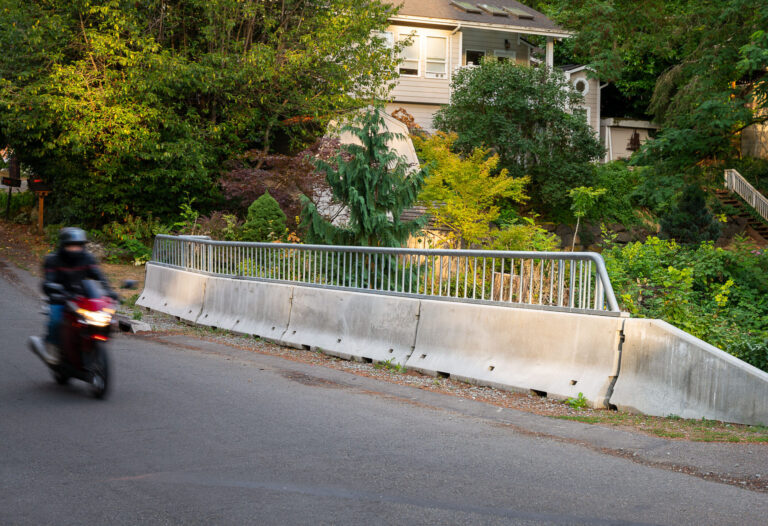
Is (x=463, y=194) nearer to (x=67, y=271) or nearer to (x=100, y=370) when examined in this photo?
(x=67, y=271)

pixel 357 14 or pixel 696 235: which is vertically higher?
pixel 357 14

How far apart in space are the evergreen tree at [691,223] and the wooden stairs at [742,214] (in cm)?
989

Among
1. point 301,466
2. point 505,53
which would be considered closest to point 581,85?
point 505,53

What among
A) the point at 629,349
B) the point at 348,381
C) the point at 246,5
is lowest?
the point at 348,381

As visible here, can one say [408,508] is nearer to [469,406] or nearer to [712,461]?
[712,461]

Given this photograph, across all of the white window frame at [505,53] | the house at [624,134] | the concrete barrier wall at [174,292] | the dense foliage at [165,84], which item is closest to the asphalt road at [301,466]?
the concrete barrier wall at [174,292]

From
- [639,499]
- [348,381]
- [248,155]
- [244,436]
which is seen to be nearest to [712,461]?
[639,499]

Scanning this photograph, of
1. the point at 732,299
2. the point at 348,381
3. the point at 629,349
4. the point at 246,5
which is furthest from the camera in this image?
the point at 246,5

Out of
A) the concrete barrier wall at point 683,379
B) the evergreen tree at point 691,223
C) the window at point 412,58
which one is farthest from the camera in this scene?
the window at point 412,58

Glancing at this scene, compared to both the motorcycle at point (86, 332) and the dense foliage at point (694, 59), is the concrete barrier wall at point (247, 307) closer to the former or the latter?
the motorcycle at point (86, 332)

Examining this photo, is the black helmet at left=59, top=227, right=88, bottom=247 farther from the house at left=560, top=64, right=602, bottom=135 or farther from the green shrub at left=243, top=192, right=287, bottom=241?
the house at left=560, top=64, right=602, bottom=135

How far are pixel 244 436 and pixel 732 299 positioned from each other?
51.3 ft

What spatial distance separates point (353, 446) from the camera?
6.29m

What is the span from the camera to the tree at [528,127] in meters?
31.6
